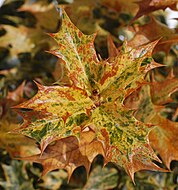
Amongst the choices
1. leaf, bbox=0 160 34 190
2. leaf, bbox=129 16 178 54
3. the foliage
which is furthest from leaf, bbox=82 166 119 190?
leaf, bbox=129 16 178 54

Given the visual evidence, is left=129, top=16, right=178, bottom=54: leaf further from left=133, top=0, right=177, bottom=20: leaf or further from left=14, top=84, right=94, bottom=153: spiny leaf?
left=14, top=84, right=94, bottom=153: spiny leaf

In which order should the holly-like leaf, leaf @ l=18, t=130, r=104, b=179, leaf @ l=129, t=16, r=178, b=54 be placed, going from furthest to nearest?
leaf @ l=129, t=16, r=178, b=54
leaf @ l=18, t=130, r=104, b=179
the holly-like leaf

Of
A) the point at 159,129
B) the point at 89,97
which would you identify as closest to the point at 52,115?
the point at 89,97

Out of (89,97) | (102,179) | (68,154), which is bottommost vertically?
(102,179)

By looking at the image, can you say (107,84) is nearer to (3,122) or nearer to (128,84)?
(128,84)

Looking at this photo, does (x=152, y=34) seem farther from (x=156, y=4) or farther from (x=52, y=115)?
(x=52, y=115)

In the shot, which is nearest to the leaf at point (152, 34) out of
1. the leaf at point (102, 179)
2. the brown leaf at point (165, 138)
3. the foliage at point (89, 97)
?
the foliage at point (89, 97)

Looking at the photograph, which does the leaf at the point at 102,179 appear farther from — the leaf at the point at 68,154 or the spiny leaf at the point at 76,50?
the spiny leaf at the point at 76,50
